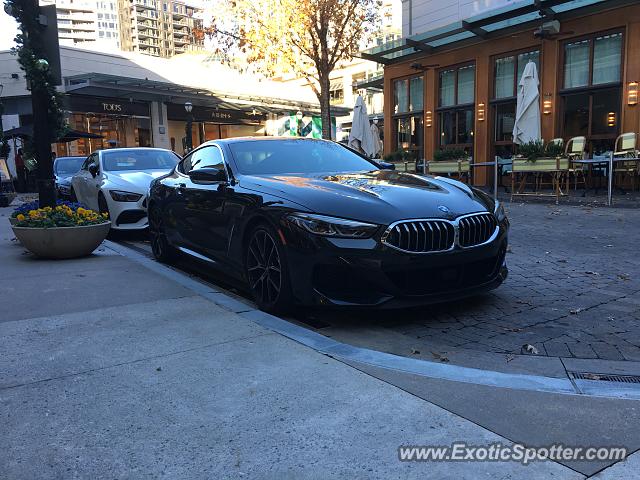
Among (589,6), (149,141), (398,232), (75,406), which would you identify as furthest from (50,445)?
(149,141)

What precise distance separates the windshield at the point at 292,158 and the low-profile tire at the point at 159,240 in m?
1.67

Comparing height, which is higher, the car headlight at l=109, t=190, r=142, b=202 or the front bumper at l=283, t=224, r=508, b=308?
the car headlight at l=109, t=190, r=142, b=202

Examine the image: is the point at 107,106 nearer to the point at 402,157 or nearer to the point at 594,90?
the point at 402,157

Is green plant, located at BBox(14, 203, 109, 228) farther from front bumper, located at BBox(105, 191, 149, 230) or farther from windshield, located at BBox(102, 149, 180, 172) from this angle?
windshield, located at BBox(102, 149, 180, 172)

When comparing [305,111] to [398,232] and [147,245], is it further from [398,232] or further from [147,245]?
[398,232]

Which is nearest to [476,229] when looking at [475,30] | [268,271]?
[268,271]

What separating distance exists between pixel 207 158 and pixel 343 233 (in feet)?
8.34

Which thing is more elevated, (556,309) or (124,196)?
(124,196)

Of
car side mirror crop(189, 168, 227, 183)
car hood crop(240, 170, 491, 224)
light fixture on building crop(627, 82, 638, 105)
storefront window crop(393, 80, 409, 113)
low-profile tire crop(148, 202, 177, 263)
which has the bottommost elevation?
low-profile tire crop(148, 202, 177, 263)

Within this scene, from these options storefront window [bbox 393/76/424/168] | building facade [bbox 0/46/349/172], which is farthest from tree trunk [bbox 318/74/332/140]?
building facade [bbox 0/46/349/172]

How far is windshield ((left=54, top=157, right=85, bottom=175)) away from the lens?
15084 mm

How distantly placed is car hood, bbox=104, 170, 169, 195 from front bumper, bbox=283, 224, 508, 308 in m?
5.34

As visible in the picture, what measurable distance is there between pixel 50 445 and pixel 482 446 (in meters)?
1.88

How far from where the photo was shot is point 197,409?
2674 millimetres
